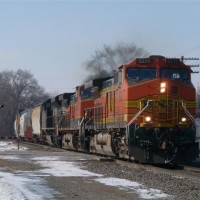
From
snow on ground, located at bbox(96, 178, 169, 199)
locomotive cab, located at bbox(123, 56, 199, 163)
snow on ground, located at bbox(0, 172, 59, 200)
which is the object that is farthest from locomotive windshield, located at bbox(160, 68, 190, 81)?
snow on ground, located at bbox(0, 172, 59, 200)

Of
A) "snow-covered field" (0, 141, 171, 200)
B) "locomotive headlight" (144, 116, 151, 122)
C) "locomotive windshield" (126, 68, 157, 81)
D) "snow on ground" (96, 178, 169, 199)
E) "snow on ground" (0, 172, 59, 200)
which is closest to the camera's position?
"snow on ground" (0, 172, 59, 200)

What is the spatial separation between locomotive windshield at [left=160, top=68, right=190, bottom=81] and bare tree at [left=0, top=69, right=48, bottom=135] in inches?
3201

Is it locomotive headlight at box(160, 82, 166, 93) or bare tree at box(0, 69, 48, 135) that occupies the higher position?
bare tree at box(0, 69, 48, 135)

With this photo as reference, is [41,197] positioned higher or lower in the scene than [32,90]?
lower

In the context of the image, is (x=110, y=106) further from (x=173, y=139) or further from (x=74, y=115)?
(x=74, y=115)

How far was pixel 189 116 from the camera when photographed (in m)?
17.5

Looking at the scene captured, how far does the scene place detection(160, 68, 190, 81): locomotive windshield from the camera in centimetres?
1830

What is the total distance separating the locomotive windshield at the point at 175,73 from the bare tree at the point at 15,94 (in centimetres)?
8131

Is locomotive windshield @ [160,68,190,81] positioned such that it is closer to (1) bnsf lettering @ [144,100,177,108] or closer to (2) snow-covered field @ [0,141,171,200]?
(1) bnsf lettering @ [144,100,177,108]

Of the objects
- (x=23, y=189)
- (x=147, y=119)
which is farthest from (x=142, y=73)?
(x=23, y=189)

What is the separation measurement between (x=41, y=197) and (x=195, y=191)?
11.2ft

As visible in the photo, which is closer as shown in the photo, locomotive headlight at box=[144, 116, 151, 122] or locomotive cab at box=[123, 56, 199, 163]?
locomotive cab at box=[123, 56, 199, 163]

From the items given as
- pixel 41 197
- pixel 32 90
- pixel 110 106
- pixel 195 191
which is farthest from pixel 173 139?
pixel 32 90

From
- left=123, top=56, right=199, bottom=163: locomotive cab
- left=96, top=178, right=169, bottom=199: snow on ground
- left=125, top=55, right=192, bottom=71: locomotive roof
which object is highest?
left=125, top=55, right=192, bottom=71: locomotive roof
